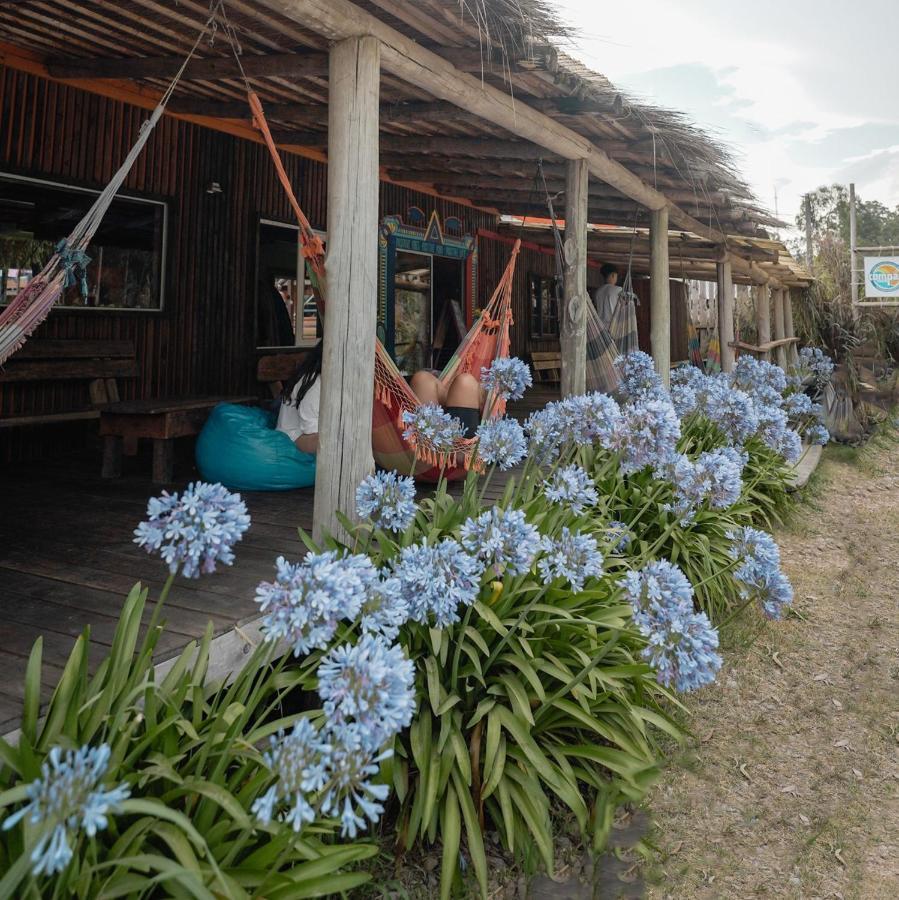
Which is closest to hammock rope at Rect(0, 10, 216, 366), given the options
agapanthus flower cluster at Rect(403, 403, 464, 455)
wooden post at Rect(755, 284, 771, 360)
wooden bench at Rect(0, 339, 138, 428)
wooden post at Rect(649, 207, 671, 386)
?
agapanthus flower cluster at Rect(403, 403, 464, 455)

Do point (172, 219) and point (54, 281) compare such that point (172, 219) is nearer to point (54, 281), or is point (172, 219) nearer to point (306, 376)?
point (306, 376)

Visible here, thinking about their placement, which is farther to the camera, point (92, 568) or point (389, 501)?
point (92, 568)

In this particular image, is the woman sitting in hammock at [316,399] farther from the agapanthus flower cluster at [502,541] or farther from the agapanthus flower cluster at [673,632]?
the agapanthus flower cluster at [673,632]

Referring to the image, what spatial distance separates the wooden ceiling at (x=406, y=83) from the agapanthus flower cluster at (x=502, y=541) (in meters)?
1.75

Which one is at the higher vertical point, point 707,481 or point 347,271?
point 347,271

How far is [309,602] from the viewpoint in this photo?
52.4 inches

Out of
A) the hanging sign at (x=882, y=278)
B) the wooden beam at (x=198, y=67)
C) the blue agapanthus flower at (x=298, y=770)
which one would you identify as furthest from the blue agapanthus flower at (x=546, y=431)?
the hanging sign at (x=882, y=278)

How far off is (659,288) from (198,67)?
12.2 feet

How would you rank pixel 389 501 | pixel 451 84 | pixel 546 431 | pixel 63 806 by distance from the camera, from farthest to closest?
pixel 451 84, pixel 546 431, pixel 389 501, pixel 63 806

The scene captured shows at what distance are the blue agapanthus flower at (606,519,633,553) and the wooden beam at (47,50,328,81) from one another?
7.43ft

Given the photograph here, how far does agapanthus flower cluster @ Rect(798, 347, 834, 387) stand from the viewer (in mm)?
8945

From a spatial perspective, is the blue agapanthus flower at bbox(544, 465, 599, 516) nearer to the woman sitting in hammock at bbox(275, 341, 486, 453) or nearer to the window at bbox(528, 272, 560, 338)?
the woman sitting in hammock at bbox(275, 341, 486, 453)

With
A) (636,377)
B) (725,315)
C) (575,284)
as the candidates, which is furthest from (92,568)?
(725,315)

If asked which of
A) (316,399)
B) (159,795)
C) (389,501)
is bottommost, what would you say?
(159,795)
